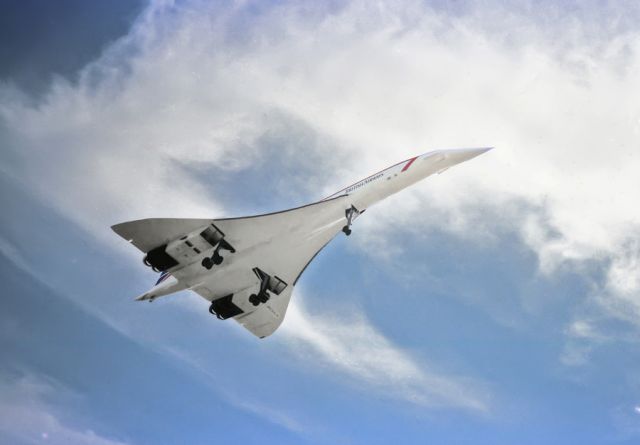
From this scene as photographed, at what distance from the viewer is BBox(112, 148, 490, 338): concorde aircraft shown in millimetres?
28516

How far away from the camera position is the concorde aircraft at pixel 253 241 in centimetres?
2852

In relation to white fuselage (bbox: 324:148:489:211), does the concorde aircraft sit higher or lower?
lower

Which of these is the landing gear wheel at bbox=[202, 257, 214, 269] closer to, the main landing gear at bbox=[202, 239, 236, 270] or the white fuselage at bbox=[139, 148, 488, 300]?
the main landing gear at bbox=[202, 239, 236, 270]

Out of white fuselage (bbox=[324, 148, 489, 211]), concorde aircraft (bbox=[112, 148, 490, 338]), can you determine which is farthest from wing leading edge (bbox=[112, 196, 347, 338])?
white fuselage (bbox=[324, 148, 489, 211])

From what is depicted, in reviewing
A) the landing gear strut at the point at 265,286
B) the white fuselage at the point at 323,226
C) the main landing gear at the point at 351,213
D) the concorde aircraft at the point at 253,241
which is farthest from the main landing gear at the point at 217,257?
the main landing gear at the point at 351,213

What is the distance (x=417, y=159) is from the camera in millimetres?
28031

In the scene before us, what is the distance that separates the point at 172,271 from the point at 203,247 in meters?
2.23

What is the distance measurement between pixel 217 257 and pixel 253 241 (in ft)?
6.55

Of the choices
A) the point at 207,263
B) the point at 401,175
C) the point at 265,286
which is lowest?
the point at 207,263

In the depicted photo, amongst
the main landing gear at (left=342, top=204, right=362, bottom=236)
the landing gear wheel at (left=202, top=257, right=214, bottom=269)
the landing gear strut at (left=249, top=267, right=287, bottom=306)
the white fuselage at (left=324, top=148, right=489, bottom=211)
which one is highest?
the white fuselage at (left=324, top=148, right=489, bottom=211)

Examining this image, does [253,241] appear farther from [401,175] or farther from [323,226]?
[401,175]

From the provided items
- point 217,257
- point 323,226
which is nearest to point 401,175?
point 323,226

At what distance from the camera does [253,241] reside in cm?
3070

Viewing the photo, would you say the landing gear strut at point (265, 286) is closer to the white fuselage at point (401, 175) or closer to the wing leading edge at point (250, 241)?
the wing leading edge at point (250, 241)
